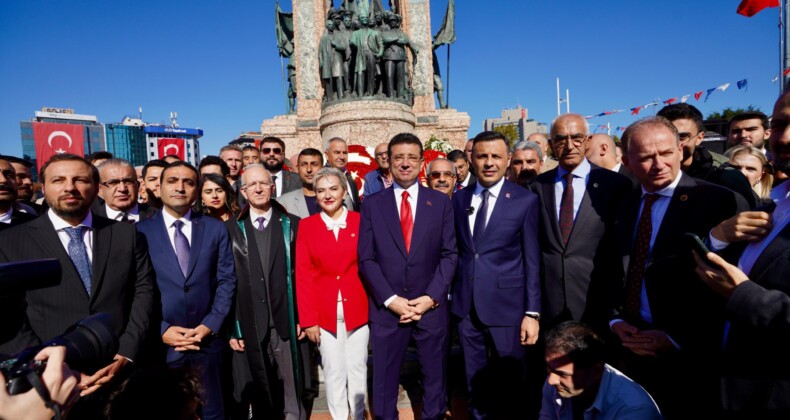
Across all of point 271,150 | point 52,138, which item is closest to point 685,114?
point 271,150

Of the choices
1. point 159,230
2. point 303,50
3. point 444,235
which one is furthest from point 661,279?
point 303,50

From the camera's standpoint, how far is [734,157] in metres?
3.49

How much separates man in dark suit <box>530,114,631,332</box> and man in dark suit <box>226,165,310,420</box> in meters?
1.83

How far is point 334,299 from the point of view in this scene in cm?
282

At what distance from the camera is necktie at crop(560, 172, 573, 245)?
2.66 metres

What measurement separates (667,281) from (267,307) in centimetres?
250

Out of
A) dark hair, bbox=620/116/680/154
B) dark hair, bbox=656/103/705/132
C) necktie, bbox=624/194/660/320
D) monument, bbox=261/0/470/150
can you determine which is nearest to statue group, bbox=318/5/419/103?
monument, bbox=261/0/470/150

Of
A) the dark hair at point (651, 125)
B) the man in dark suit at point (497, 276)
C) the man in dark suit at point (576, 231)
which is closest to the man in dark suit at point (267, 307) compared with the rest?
the man in dark suit at point (497, 276)

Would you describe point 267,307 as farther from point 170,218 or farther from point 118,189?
point 118,189

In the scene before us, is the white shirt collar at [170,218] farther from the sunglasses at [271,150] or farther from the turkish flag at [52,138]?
the turkish flag at [52,138]

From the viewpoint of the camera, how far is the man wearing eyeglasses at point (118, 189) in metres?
3.64

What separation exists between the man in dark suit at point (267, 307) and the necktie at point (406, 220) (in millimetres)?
873

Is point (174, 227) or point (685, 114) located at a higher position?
point (685, 114)

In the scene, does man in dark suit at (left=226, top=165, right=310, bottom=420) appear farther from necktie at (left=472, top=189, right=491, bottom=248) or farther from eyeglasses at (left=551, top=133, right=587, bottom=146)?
eyeglasses at (left=551, top=133, right=587, bottom=146)
